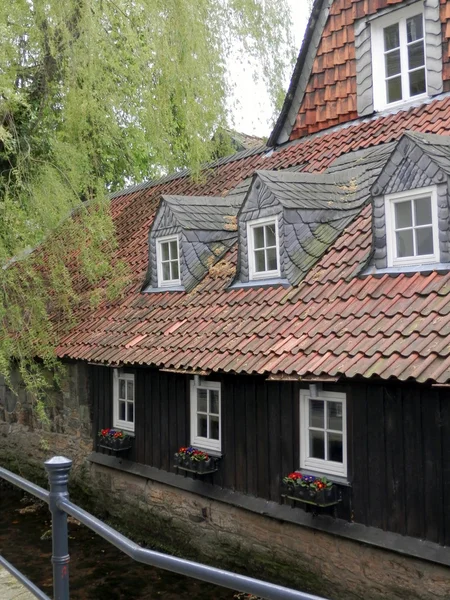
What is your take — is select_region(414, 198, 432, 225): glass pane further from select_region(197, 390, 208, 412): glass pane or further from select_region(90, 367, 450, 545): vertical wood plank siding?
select_region(197, 390, 208, 412): glass pane

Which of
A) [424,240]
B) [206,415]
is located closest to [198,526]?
[206,415]

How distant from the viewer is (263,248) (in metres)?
9.23

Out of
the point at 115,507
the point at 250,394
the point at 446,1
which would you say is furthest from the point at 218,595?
the point at 446,1

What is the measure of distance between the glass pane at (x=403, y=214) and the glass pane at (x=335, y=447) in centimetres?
211

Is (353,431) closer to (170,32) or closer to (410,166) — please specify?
(410,166)

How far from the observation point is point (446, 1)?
31.7 ft

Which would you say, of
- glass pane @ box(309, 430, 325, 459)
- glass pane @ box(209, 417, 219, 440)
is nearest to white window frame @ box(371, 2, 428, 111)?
glass pane @ box(209, 417, 219, 440)

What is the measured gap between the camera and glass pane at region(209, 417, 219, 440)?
916 centimetres

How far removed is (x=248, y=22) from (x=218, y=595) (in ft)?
27.1

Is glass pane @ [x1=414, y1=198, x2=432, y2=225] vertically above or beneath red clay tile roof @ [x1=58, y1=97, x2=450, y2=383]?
above

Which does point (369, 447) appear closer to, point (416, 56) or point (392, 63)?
point (416, 56)

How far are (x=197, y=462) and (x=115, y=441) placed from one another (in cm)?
209

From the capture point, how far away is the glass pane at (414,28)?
1001 cm

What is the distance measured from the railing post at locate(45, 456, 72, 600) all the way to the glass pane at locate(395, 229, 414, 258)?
4.90 m
